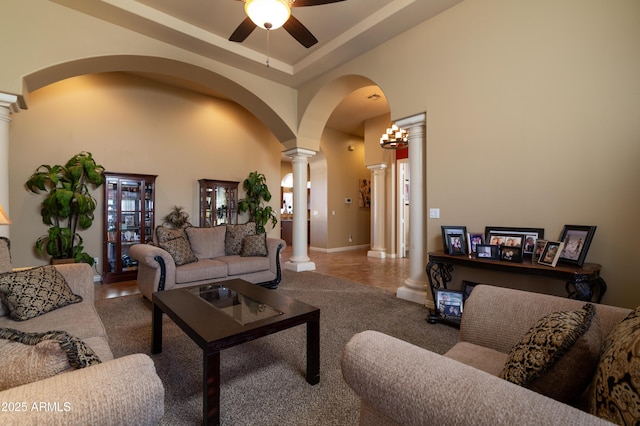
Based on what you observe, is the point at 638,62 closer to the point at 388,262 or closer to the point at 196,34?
the point at 196,34

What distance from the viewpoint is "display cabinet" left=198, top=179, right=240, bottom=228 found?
5.66 meters

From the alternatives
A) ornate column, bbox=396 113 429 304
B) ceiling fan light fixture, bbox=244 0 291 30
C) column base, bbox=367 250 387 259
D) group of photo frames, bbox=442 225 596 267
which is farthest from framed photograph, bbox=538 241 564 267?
column base, bbox=367 250 387 259

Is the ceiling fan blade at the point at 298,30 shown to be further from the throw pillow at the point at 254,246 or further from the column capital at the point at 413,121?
the throw pillow at the point at 254,246

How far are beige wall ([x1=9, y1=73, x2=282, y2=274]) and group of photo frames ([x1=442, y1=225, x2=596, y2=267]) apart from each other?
15.0 feet

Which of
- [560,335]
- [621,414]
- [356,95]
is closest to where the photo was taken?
[621,414]

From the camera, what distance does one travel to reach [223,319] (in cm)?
182

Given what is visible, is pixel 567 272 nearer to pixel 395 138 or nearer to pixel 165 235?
pixel 395 138

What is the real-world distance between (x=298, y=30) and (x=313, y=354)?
111 inches

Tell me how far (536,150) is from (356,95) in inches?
154

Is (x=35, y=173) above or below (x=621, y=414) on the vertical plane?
above

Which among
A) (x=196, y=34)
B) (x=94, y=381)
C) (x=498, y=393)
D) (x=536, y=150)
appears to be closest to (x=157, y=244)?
(x=196, y=34)

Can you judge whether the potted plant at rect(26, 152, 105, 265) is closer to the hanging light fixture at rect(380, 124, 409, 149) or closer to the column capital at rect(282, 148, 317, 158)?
the column capital at rect(282, 148, 317, 158)

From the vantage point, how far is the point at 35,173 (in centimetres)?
418

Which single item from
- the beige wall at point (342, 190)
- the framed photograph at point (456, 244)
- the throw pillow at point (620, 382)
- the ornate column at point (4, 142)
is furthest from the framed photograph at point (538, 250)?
the beige wall at point (342, 190)
